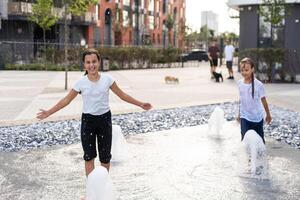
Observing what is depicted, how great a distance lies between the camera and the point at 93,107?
202 inches

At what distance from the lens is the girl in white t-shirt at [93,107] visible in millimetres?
5070

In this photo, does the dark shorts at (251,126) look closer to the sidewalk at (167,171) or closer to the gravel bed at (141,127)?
the sidewalk at (167,171)

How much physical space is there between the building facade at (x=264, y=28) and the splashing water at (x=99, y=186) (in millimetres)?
23696

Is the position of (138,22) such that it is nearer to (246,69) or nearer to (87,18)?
(87,18)

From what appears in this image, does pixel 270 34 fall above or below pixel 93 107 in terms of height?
above

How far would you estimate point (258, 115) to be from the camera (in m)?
6.69

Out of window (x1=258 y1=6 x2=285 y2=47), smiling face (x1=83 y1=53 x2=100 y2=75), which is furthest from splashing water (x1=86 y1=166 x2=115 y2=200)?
window (x1=258 y1=6 x2=285 y2=47)

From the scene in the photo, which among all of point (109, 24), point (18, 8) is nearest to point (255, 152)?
point (18, 8)

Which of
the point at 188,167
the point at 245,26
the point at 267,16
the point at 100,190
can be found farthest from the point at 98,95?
the point at 245,26

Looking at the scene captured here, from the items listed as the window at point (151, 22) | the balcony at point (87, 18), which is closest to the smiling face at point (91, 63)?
the balcony at point (87, 18)

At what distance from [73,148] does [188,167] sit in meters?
2.11

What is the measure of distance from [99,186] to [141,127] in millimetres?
5434

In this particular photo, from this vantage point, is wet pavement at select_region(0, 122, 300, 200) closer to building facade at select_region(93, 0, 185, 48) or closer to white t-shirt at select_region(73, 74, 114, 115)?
white t-shirt at select_region(73, 74, 114, 115)

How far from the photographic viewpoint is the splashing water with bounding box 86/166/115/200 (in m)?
4.52
